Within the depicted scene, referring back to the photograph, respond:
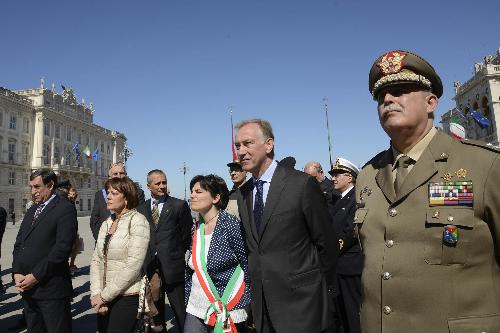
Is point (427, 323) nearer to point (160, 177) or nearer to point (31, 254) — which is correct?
point (31, 254)

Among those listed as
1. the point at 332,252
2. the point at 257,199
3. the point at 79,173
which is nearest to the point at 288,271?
the point at 332,252

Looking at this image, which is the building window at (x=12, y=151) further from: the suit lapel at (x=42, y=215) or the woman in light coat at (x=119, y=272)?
the woman in light coat at (x=119, y=272)

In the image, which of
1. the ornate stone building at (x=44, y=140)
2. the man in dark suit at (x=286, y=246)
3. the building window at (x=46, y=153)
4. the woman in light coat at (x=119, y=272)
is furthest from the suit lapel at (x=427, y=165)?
the building window at (x=46, y=153)

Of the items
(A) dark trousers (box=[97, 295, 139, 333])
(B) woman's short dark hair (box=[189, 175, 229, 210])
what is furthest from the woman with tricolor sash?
(A) dark trousers (box=[97, 295, 139, 333])

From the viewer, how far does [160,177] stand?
18.8ft

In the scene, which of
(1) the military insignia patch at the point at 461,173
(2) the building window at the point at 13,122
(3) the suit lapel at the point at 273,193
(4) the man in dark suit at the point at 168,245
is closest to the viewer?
(1) the military insignia patch at the point at 461,173

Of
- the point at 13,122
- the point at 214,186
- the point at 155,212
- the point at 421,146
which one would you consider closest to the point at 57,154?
the point at 13,122

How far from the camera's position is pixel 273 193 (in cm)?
315

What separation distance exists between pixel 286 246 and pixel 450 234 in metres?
1.54

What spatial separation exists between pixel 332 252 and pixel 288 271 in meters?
0.46

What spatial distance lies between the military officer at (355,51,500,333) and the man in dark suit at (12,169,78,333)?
3687mm

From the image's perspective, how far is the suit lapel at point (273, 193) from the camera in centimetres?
307

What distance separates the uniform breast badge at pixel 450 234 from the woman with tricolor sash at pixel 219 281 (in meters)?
2.19

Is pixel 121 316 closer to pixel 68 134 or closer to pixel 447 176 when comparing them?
pixel 447 176
